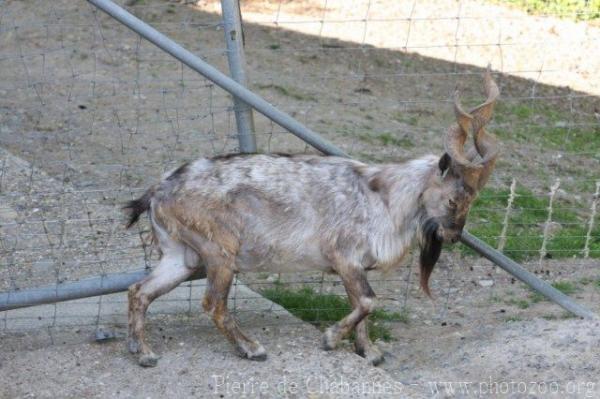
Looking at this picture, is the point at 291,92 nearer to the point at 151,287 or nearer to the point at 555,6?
the point at 555,6

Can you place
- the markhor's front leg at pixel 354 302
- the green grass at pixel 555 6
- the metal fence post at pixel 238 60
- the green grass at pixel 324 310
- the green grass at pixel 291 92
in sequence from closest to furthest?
the markhor's front leg at pixel 354 302 < the metal fence post at pixel 238 60 < the green grass at pixel 324 310 < the green grass at pixel 291 92 < the green grass at pixel 555 6

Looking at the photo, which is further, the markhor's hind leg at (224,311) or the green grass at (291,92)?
the green grass at (291,92)

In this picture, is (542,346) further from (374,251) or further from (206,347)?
(206,347)

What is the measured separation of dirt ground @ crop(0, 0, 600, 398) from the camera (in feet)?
19.6

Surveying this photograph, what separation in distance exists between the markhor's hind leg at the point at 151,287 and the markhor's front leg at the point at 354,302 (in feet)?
3.08

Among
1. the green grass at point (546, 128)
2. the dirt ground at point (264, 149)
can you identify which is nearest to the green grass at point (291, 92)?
the dirt ground at point (264, 149)

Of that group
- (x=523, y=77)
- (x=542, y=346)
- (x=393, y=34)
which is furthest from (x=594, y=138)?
(x=542, y=346)

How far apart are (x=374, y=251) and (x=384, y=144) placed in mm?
3543

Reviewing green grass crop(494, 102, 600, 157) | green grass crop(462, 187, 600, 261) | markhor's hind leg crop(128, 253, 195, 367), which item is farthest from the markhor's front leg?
green grass crop(494, 102, 600, 157)

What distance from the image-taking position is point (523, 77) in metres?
11.6

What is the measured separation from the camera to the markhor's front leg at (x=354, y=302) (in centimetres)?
612

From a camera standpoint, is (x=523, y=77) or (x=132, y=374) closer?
(x=132, y=374)

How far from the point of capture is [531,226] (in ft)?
27.4

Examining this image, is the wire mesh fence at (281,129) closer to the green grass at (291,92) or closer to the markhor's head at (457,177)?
the green grass at (291,92)
